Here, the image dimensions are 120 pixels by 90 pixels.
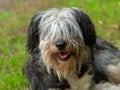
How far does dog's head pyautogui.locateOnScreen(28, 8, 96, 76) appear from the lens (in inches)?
262

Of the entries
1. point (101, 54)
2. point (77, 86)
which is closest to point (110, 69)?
point (101, 54)

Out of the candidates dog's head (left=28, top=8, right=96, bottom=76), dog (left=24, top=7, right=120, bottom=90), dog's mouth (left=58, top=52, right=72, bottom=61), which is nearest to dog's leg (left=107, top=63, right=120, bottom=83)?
dog (left=24, top=7, right=120, bottom=90)

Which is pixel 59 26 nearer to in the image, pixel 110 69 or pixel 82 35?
pixel 82 35

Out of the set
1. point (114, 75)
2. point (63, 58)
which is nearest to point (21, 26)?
point (114, 75)

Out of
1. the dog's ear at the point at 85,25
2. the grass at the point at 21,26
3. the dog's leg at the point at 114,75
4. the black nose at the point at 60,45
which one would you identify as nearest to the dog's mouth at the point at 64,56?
the black nose at the point at 60,45

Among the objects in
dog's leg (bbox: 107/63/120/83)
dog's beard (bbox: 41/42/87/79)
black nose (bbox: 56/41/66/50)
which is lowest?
dog's leg (bbox: 107/63/120/83)

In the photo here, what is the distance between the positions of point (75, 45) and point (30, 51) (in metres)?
0.80

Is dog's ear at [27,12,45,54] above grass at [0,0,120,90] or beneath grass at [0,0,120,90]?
above

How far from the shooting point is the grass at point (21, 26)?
845cm

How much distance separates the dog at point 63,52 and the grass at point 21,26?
966mm

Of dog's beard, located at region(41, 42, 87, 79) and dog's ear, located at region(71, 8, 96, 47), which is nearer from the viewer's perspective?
dog's beard, located at region(41, 42, 87, 79)

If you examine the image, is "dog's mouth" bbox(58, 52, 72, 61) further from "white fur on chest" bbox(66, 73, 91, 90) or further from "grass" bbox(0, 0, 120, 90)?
"grass" bbox(0, 0, 120, 90)

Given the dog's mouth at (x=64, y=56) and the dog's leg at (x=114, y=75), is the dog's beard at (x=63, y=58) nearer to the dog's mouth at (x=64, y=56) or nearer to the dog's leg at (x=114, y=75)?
the dog's mouth at (x=64, y=56)

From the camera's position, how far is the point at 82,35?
694 centimetres
